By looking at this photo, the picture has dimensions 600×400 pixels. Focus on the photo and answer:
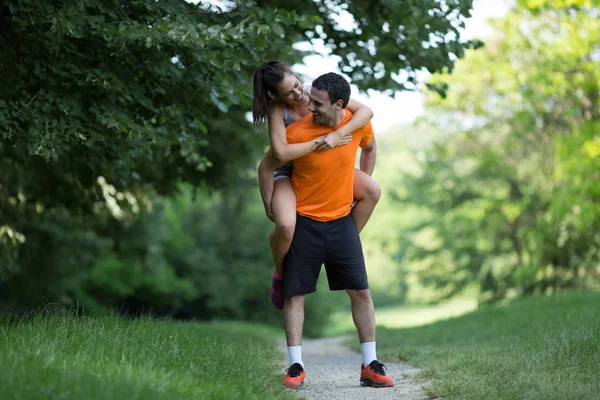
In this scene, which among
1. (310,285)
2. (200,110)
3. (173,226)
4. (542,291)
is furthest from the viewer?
(173,226)

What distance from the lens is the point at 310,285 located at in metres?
5.43

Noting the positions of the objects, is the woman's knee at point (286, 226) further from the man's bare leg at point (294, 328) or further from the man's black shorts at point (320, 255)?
the man's bare leg at point (294, 328)

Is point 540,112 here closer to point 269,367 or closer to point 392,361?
point 392,361

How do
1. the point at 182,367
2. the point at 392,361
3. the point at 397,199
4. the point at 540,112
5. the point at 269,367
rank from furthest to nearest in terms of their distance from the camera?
the point at 397,199, the point at 540,112, the point at 392,361, the point at 269,367, the point at 182,367

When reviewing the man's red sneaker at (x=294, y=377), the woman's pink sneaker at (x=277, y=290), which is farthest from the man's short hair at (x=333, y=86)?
the man's red sneaker at (x=294, y=377)

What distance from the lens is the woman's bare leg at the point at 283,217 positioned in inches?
205

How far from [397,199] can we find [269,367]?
22438mm

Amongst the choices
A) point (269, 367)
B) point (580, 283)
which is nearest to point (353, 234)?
point (269, 367)

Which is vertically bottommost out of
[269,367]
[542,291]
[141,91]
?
[542,291]

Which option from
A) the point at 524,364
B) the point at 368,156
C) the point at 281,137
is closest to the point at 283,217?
the point at 281,137

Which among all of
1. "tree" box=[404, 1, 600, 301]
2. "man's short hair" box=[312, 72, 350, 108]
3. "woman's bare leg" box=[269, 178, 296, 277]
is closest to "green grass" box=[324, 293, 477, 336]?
"tree" box=[404, 1, 600, 301]

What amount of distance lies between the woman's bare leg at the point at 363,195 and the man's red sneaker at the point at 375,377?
1071 millimetres

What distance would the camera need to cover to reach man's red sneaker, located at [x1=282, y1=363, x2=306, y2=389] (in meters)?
5.20

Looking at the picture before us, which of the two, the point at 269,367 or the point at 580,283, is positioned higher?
the point at 269,367
